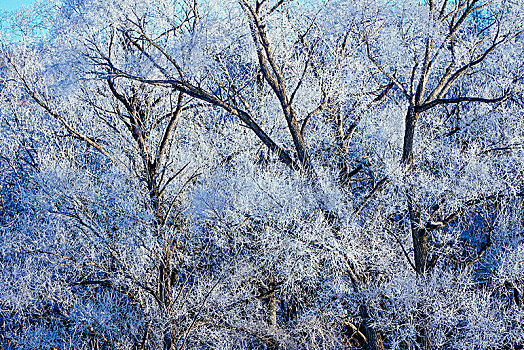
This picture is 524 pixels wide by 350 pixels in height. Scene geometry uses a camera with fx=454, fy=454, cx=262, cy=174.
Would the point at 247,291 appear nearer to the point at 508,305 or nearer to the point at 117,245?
the point at 117,245

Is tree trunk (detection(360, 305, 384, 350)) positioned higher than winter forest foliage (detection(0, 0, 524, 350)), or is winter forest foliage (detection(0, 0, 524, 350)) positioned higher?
winter forest foliage (detection(0, 0, 524, 350))

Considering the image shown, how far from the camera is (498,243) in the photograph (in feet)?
27.8

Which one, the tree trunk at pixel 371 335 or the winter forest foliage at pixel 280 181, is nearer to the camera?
the winter forest foliage at pixel 280 181

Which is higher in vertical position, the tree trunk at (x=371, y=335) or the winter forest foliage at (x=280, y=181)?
the winter forest foliage at (x=280, y=181)

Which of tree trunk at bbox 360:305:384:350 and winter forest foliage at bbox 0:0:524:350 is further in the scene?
tree trunk at bbox 360:305:384:350

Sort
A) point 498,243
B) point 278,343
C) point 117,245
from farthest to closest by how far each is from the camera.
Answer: point 278,343, point 498,243, point 117,245

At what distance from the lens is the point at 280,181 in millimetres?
7527

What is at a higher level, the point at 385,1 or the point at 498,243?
the point at 385,1

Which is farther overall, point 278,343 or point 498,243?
point 278,343

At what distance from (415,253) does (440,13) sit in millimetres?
3953

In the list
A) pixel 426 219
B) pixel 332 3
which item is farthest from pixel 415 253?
pixel 332 3

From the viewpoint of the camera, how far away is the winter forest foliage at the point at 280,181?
7.07 m

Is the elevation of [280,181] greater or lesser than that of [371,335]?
greater

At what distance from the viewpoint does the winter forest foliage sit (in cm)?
707
